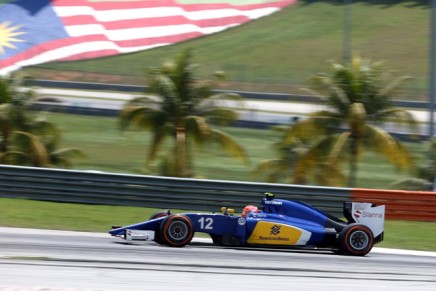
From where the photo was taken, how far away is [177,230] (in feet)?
45.6

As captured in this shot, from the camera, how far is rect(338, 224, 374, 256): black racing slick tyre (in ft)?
47.7

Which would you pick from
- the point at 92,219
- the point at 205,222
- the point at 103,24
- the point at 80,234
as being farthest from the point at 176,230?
the point at 103,24

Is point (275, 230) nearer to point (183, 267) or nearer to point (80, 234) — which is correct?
point (183, 267)

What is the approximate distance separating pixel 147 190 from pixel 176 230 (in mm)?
5356

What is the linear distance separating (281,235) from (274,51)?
42070 mm

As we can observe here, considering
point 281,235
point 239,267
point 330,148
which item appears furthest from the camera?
point 330,148

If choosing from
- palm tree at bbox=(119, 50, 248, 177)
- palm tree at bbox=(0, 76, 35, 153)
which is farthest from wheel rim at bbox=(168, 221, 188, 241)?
palm tree at bbox=(0, 76, 35, 153)

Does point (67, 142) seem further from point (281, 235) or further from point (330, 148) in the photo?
point (281, 235)

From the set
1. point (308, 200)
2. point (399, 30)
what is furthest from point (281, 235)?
point (399, 30)

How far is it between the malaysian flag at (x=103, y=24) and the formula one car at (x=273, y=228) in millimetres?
39675

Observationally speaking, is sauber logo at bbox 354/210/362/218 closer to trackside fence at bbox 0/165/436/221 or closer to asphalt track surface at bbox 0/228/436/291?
asphalt track surface at bbox 0/228/436/291

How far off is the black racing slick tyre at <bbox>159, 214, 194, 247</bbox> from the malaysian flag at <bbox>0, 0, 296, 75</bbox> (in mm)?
39814

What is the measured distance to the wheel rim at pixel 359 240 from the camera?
14578 mm

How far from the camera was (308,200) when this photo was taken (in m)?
19.1
